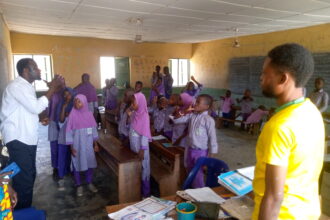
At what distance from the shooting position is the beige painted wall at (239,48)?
20.3 feet

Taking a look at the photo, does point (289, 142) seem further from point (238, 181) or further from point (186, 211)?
point (238, 181)

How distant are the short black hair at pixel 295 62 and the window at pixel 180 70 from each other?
961 centimetres

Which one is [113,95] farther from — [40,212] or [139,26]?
[40,212]

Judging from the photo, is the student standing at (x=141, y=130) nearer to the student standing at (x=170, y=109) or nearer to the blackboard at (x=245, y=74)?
the student standing at (x=170, y=109)

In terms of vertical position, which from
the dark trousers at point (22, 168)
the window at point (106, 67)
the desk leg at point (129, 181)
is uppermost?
the window at point (106, 67)

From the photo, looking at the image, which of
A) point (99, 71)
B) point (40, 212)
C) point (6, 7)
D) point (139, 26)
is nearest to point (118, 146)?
point (40, 212)

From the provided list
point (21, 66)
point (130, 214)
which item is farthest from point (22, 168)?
point (130, 214)

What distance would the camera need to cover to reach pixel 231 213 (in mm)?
1328

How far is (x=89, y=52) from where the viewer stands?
27.8 feet

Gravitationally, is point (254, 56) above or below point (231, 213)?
above

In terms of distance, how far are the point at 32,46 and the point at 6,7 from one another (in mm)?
3617

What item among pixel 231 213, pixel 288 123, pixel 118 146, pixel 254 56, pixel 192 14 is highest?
pixel 192 14

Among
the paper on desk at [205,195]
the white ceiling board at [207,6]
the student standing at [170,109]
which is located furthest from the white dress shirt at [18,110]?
the white ceiling board at [207,6]

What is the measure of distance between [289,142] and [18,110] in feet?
7.92
